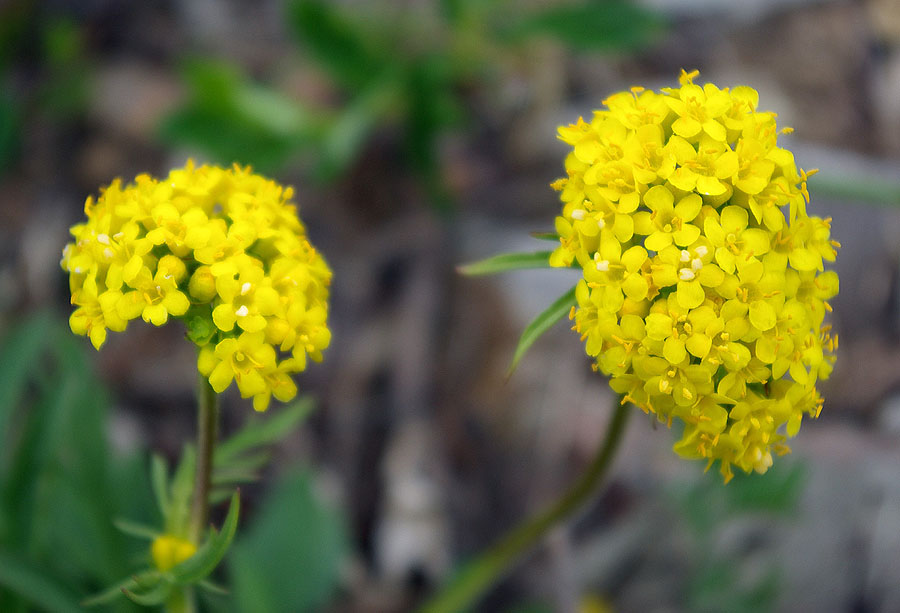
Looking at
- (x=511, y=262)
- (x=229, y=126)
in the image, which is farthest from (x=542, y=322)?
(x=229, y=126)

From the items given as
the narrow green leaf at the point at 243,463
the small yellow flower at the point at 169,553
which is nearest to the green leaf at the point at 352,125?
the narrow green leaf at the point at 243,463

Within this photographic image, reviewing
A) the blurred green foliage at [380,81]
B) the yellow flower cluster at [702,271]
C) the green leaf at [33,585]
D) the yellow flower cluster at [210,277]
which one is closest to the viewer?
the yellow flower cluster at [702,271]

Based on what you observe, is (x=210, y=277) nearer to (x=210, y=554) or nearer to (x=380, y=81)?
(x=210, y=554)

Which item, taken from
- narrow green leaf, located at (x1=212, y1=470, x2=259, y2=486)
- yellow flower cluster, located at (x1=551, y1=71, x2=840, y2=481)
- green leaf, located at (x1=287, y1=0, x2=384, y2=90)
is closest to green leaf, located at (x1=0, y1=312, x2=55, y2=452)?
narrow green leaf, located at (x1=212, y1=470, x2=259, y2=486)

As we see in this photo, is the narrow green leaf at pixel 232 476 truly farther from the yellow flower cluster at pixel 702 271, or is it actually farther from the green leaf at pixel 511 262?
the yellow flower cluster at pixel 702 271

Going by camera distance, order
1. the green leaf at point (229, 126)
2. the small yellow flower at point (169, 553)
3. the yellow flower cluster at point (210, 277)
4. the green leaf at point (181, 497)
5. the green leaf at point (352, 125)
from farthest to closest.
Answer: the green leaf at point (229, 126) < the green leaf at point (352, 125) < the green leaf at point (181, 497) < the small yellow flower at point (169, 553) < the yellow flower cluster at point (210, 277)

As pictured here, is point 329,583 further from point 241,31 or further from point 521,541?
point 241,31

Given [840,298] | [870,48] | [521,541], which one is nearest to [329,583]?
[521,541]
